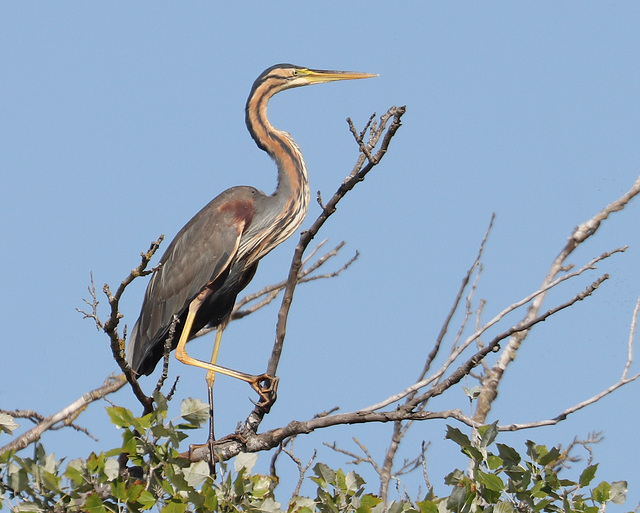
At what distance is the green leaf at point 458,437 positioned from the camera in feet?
11.5

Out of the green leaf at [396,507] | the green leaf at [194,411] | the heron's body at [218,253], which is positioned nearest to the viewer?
the green leaf at [396,507]

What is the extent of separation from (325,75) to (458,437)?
4.37 meters

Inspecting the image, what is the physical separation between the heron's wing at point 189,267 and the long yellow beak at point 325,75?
51.2 inches

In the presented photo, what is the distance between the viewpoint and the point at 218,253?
6.27 m

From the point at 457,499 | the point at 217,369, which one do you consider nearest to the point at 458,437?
the point at 457,499

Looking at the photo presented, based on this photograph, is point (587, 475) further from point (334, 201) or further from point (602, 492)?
point (334, 201)

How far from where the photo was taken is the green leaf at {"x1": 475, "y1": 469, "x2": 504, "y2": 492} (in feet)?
11.3

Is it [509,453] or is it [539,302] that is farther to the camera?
[539,302]

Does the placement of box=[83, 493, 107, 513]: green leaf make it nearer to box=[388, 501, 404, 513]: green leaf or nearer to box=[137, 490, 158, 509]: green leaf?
box=[137, 490, 158, 509]: green leaf

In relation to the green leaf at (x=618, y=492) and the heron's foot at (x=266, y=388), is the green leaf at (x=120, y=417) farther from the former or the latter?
the green leaf at (x=618, y=492)

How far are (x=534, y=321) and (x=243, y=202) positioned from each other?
10.8 ft

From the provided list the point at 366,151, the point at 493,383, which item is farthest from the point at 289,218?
the point at 366,151

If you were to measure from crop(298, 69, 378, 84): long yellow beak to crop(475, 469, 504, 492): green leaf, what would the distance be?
437 cm

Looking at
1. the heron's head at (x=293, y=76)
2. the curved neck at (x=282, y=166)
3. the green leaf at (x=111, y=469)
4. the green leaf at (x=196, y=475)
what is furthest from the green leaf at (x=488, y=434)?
the heron's head at (x=293, y=76)
